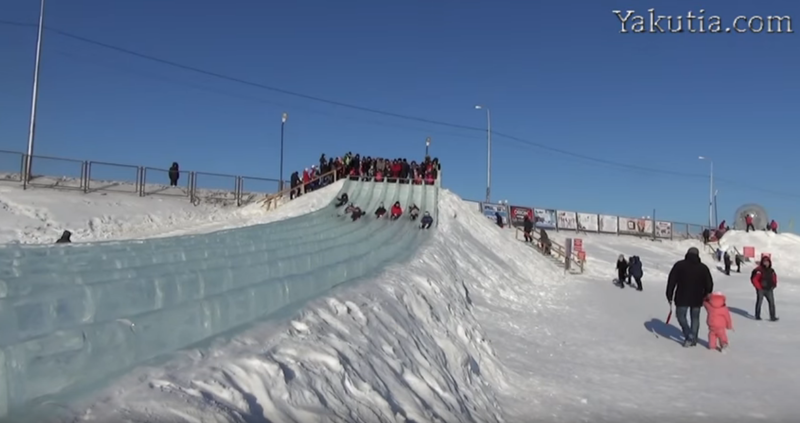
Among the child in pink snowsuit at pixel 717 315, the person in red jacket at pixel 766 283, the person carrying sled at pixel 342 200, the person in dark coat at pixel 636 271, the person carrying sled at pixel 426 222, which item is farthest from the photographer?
the person carrying sled at pixel 342 200

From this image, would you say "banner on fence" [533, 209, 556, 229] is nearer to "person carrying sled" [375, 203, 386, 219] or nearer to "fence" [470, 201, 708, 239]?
"fence" [470, 201, 708, 239]

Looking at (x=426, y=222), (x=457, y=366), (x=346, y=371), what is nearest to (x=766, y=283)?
(x=457, y=366)

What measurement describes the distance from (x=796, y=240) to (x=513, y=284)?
31.8m

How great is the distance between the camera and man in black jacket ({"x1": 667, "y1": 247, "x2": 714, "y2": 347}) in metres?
9.69

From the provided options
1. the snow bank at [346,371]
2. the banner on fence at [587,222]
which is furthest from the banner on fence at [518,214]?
the snow bank at [346,371]

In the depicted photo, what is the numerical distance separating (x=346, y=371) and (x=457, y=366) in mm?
2445

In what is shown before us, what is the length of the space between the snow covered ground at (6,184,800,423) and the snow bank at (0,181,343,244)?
A: 10210 mm

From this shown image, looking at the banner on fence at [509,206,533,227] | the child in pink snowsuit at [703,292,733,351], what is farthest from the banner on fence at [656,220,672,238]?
the child in pink snowsuit at [703,292,733,351]

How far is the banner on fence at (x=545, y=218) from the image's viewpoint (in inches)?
1378

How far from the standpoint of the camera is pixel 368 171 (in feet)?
97.3

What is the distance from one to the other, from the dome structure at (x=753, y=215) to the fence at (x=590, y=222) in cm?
863

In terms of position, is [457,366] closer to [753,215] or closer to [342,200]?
[342,200]

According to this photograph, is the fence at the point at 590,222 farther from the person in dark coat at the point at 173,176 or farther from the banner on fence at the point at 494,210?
the person in dark coat at the point at 173,176

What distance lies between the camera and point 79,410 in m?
3.28
